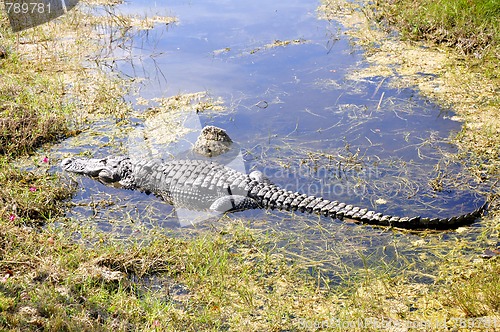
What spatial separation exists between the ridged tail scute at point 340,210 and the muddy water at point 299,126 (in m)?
0.10

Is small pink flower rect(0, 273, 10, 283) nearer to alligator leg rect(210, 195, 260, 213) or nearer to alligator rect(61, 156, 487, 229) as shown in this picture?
alligator rect(61, 156, 487, 229)

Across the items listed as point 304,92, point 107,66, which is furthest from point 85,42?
point 304,92

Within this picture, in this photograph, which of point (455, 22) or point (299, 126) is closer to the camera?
point (299, 126)

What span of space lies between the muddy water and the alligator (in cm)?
12

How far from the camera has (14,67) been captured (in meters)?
8.16

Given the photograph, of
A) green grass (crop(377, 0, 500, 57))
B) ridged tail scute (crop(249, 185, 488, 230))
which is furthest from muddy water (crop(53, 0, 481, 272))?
green grass (crop(377, 0, 500, 57))

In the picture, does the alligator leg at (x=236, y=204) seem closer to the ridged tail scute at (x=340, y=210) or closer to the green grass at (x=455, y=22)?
the ridged tail scute at (x=340, y=210)

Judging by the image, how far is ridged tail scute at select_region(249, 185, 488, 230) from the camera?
4617 millimetres

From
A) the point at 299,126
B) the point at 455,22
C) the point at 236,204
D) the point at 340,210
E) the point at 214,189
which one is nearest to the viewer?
the point at 340,210

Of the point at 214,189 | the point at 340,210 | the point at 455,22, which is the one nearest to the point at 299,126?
the point at 214,189

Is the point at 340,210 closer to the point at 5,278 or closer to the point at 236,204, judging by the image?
the point at 236,204

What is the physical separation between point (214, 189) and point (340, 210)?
1334 millimetres

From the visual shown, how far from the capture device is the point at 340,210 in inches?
193

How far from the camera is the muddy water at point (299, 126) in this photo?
16.6 ft
